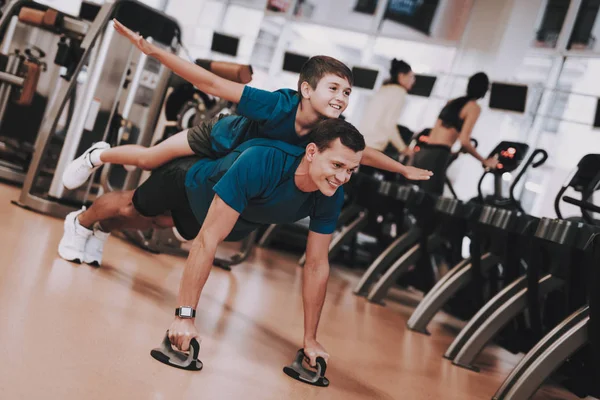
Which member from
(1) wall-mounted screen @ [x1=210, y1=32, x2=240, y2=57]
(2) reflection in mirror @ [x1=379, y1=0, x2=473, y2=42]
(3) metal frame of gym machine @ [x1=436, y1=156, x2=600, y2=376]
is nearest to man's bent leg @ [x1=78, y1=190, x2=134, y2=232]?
(3) metal frame of gym machine @ [x1=436, y1=156, x2=600, y2=376]

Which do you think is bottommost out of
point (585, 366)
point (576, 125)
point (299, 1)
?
point (585, 366)

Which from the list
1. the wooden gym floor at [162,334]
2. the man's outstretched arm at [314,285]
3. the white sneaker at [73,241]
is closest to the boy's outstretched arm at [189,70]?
the man's outstretched arm at [314,285]

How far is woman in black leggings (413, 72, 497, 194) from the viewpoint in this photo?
541 cm

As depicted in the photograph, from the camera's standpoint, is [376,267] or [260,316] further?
[376,267]

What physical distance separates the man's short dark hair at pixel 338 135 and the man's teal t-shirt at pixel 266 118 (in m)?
0.18

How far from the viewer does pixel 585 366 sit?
3.09 m

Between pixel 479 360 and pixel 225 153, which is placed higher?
pixel 225 153

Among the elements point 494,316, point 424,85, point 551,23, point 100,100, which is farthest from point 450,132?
point 551,23

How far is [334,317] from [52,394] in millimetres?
2559

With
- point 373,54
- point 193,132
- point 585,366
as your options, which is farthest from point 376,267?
point 373,54

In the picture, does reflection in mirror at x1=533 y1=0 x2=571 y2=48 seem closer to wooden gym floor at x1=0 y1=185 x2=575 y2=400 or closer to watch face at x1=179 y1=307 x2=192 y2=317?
wooden gym floor at x1=0 y1=185 x2=575 y2=400

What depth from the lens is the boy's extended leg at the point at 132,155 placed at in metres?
2.99

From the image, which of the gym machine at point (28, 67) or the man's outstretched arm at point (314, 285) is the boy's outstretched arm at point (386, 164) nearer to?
the man's outstretched arm at point (314, 285)

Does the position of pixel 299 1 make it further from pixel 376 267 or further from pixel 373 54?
pixel 376 267
